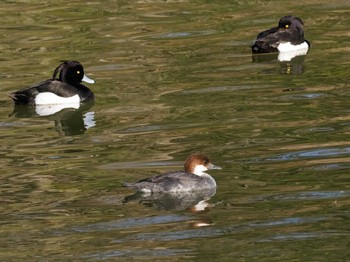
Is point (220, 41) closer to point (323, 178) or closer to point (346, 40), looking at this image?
point (346, 40)

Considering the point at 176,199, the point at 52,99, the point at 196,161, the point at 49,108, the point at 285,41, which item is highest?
the point at 285,41

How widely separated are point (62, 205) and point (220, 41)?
35.0 feet

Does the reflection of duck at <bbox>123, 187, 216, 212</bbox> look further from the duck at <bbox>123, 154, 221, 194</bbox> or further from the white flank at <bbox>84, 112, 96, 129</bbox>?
the white flank at <bbox>84, 112, 96, 129</bbox>

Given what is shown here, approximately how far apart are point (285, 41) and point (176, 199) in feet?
31.1

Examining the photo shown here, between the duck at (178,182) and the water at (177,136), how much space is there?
0.12 meters

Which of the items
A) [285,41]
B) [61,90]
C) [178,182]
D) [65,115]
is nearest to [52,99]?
[61,90]

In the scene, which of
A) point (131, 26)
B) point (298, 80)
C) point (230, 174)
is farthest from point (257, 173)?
point (131, 26)

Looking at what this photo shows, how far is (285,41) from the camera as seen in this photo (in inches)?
878

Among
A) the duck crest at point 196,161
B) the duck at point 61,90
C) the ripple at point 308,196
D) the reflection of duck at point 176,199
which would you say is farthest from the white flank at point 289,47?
the ripple at point 308,196

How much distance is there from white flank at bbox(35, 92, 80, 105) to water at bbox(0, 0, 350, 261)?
0.39 m

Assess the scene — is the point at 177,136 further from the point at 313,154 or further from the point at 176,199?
the point at 176,199

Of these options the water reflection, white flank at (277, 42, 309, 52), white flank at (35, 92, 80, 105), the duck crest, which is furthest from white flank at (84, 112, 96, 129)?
white flank at (277, 42, 309, 52)

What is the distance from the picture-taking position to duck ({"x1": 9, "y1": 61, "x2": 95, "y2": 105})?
19.3m

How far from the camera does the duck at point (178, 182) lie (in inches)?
518
